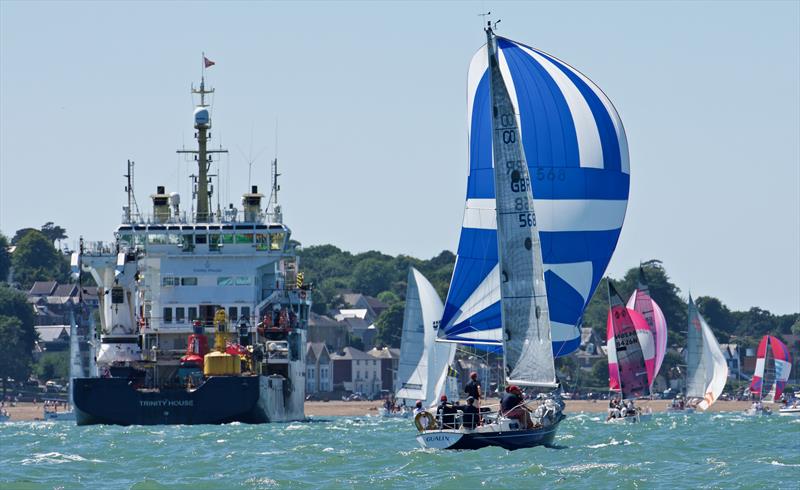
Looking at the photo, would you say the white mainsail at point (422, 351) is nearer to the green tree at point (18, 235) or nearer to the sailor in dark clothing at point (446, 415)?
the sailor in dark clothing at point (446, 415)

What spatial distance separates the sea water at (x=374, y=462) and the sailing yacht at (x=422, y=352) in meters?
20.0

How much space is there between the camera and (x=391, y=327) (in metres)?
150

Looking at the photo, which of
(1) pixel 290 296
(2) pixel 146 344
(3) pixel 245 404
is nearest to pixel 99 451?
(3) pixel 245 404

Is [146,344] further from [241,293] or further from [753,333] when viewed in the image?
[753,333]

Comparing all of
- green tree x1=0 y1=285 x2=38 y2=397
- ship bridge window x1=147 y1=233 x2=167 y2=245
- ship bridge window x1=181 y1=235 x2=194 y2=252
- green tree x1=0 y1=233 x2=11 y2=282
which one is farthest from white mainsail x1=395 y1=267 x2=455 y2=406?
green tree x1=0 y1=233 x2=11 y2=282

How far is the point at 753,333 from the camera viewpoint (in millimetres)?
172375

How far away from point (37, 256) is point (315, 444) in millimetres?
119321

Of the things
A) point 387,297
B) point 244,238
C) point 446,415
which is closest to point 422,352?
point 244,238

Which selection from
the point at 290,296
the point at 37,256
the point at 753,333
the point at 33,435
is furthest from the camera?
the point at 753,333

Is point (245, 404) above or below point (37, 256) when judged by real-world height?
below

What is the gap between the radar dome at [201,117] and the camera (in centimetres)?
7094

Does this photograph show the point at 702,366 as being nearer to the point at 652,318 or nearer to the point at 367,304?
the point at 652,318

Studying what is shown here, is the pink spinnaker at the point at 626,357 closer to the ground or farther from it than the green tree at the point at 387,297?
closer to the ground

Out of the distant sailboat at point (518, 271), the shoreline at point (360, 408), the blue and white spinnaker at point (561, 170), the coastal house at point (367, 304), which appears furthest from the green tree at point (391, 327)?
the distant sailboat at point (518, 271)
